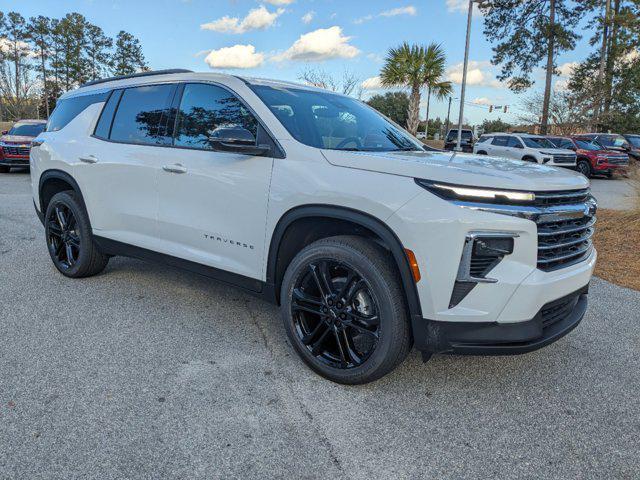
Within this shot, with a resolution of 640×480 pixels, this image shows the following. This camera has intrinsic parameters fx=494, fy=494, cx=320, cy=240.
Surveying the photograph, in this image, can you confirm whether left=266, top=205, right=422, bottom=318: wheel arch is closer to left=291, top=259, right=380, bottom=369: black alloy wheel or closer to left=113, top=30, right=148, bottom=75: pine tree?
left=291, top=259, right=380, bottom=369: black alloy wheel

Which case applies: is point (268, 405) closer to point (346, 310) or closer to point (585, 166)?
point (346, 310)

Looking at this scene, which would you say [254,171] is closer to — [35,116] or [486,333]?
[486,333]

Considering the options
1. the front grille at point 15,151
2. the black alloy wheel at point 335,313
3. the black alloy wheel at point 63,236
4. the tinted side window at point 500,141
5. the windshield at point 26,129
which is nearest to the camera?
the black alloy wheel at point 335,313

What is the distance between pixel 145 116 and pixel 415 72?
25.6 metres

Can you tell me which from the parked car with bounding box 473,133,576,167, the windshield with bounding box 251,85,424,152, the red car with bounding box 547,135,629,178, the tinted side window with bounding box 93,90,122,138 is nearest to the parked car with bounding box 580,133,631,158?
the red car with bounding box 547,135,629,178

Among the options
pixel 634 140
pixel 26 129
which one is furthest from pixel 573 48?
pixel 26 129

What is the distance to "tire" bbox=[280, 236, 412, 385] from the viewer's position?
266cm

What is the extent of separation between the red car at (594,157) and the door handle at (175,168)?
65.5 feet

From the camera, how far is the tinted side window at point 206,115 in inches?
134

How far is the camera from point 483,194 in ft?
7.93

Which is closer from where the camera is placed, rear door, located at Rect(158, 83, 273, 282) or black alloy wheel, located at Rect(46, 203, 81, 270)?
rear door, located at Rect(158, 83, 273, 282)

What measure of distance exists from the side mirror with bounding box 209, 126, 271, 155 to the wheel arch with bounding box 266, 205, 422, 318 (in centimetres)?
46

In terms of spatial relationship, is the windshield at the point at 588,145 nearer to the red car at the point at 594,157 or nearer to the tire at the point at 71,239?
the red car at the point at 594,157

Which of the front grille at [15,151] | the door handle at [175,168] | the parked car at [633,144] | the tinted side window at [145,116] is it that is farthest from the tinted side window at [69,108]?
the parked car at [633,144]
